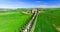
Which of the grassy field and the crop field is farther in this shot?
the crop field

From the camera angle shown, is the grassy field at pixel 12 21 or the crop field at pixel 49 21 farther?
the crop field at pixel 49 21

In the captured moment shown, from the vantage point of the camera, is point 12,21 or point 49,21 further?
point 49,21

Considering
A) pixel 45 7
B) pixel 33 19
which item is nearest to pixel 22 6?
pixel 45 7

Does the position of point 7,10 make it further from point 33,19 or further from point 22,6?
point 33,19
